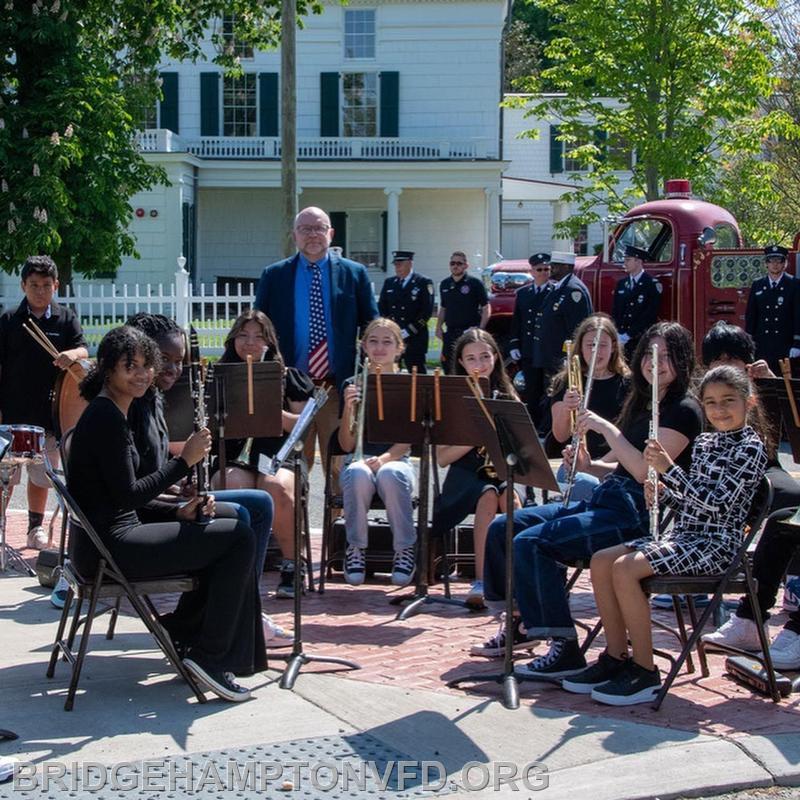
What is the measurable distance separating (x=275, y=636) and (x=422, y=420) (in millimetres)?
1433

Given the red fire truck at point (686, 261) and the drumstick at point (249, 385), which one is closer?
the drumstick at point (249, 385)

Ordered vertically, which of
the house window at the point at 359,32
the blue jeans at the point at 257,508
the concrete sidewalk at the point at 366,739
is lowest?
the concrete sidewalk at the point at 366,739

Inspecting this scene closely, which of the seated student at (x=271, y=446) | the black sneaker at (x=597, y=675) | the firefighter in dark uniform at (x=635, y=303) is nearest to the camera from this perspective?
the black sneaker at (x=597, y=675)

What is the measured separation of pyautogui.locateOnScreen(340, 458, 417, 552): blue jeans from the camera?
7.22 m

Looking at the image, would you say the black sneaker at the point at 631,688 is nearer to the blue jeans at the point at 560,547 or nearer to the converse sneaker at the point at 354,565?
the blue jeans at the point at 560,547

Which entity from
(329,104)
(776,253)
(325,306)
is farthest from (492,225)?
(325,306)

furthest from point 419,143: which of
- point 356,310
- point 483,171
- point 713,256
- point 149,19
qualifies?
point 356,310

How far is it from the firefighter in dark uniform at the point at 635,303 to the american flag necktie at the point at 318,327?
6.60 m

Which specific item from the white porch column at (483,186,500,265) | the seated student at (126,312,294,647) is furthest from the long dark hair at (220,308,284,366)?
the white porch column at (483,186,500,265)

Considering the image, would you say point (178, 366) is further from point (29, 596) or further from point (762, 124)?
point (762, 124)

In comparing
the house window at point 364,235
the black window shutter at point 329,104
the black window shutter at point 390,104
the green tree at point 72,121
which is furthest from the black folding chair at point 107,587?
the house window at point 364,235

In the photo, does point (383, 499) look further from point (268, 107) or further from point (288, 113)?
point (268, 107)

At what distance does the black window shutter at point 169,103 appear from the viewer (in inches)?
1254

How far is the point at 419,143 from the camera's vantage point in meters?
31.2
